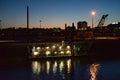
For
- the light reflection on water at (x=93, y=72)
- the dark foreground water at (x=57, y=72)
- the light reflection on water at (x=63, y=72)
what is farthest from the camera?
the light reflection on water at (x=63, y=72)

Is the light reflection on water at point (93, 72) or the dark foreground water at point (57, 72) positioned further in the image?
the dark foreground water at point (57, 72)

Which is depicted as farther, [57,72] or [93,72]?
[57,72]

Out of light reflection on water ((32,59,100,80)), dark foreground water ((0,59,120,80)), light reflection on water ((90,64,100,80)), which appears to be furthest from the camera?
light reflection on water ((32,59,100,80))

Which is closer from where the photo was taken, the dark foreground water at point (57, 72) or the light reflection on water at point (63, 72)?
the dark foreground water at point (57, 72)

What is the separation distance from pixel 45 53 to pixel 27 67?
15728 mm

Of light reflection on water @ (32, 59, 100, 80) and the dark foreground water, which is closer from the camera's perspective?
the dark foreground water

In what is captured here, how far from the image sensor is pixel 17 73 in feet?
180

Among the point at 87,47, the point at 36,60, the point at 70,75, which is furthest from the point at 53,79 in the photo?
the point at 87,47

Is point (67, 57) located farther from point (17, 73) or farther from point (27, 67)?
point (17, 73)

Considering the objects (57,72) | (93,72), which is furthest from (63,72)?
(93,72)

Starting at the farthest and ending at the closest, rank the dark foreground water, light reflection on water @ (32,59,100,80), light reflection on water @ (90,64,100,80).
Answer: light reflection on water @ (32,59,100,80)
the dark foreground water
light reflection on water @ (90,64,100,80)

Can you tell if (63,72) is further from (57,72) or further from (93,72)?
(93,72)

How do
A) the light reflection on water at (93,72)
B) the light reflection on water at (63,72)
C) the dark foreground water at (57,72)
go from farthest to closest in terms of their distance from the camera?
the light reflection on water at (63,72) → the dark foreground water at (57,72) → the light reflection on water at (93,72)

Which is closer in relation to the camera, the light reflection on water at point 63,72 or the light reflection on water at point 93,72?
the light reflection on water at point 93,72
